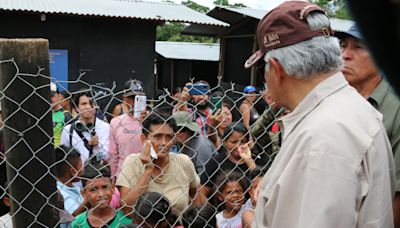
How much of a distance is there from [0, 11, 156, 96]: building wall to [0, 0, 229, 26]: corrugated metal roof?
201 mm

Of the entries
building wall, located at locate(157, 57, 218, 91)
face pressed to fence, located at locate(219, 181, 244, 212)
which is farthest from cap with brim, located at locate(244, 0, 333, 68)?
building wall, located at locate(157, 57, 218, 91)

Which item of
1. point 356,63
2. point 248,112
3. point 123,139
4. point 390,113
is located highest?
point 356,63

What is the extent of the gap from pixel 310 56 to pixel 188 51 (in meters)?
13.4

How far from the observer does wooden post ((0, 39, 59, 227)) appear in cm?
156

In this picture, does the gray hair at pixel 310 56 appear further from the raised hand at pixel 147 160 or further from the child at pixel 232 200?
the child at pixel 232 200

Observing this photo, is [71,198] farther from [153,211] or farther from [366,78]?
[366,78]

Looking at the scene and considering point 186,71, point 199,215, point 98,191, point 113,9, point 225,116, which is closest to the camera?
point 98,191

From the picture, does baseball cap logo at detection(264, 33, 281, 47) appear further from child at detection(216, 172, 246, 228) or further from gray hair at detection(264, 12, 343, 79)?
child at detection(216, 172, 246, 228)

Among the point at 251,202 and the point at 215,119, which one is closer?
the point at 251,202

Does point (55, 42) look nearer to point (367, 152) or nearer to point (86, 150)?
point (86, 150)

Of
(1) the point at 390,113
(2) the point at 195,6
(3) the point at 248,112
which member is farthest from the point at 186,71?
(2) the point at 195,6

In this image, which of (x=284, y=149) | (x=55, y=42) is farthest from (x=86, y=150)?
(x=55, y=42)

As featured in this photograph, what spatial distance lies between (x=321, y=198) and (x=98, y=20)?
7.58 metres

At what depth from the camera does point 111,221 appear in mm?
2449
